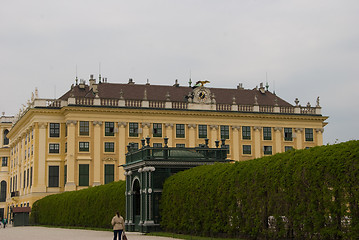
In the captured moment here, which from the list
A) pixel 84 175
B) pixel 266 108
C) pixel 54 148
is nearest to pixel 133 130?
pixel 84 175

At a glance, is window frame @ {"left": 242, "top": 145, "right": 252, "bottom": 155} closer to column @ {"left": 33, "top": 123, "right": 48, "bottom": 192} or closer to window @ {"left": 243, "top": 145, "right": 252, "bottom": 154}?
window @ {"left": 243, "top": 145, "right": 252, "bottom": 154}

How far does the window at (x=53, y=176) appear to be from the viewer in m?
75.2

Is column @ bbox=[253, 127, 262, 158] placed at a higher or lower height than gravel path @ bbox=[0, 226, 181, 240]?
higher

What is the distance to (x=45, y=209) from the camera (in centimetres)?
6650

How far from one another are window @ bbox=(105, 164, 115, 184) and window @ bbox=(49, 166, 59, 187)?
620 cm

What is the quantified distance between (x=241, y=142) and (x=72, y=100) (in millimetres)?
22771

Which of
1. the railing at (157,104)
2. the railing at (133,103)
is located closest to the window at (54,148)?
the railing at (133,103)

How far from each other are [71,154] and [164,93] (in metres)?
17.3

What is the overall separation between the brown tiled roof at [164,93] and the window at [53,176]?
9769 mm

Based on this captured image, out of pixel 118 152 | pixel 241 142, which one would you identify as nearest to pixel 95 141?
pixel 118 152

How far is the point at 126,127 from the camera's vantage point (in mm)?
76438

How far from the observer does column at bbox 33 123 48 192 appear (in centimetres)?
7462

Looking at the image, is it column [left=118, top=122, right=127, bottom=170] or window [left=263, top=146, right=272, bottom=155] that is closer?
column [left=118, top=122, right=127, bottom=170]

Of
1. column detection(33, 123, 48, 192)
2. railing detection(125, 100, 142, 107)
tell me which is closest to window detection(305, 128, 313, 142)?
railing detection(125, 100, 142, 107)
